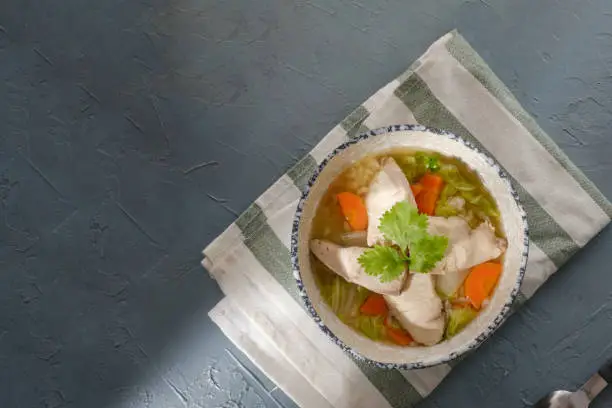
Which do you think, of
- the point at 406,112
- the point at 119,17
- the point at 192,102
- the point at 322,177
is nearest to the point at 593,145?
the point at 406,112

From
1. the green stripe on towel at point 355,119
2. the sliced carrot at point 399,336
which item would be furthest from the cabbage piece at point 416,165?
the sliced carrot at point 399,336

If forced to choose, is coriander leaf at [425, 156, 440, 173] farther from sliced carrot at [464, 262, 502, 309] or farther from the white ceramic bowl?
sliced carrot at [464, 262, 502, 309]

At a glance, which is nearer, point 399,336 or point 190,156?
point 399,336

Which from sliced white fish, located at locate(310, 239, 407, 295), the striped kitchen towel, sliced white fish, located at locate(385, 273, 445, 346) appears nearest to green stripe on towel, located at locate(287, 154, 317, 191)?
the striped kitchen towel

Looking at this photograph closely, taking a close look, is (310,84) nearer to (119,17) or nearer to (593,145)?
(119,17)

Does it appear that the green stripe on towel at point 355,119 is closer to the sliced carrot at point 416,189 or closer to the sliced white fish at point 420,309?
the sliced carrot at point 416,189

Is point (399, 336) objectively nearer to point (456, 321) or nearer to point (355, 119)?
point (456, 321)

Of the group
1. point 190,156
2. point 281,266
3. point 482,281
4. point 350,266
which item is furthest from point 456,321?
point 190,156
